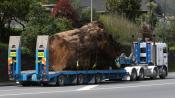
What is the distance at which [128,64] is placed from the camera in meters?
39.7

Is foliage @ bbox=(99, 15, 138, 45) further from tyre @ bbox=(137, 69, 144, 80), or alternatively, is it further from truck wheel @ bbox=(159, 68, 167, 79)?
tyre @ bbox=(137, 69, 144, 80)

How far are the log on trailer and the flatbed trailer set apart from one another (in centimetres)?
84

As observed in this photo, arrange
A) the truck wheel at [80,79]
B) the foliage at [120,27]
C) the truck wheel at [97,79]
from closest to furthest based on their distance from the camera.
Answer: the truck wheel at [80,79] < the truck wheel at [97,79] < the foliage at [120,27]

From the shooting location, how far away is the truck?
31.0 metres

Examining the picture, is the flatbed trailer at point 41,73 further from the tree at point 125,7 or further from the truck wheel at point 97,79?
the tree at point 125,7

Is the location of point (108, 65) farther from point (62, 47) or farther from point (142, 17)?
point (142, 17)

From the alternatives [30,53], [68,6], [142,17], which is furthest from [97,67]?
[142,17]

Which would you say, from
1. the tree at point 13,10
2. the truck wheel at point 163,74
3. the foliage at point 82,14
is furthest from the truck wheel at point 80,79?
the foliage at point 82,14

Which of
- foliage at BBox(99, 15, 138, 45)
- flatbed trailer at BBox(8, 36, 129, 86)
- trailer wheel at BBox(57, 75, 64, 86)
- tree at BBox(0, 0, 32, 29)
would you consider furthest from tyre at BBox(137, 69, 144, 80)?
foliage at BBox(99, 15, 138, 45)

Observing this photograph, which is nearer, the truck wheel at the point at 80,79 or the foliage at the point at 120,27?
the truck wheel at the point at 80,79

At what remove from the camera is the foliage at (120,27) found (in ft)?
192

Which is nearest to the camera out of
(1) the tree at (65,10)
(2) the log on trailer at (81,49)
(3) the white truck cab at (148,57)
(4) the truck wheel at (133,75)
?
(2) the log on trailer at (81,49)

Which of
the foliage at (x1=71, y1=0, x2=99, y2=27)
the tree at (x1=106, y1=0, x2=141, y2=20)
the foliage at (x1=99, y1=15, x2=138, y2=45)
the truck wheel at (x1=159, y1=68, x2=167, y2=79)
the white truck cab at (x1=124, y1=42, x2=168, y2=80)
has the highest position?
the tree at (x1=106, y1=0, x2=141, y2=20)

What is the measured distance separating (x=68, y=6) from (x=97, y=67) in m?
22.3
